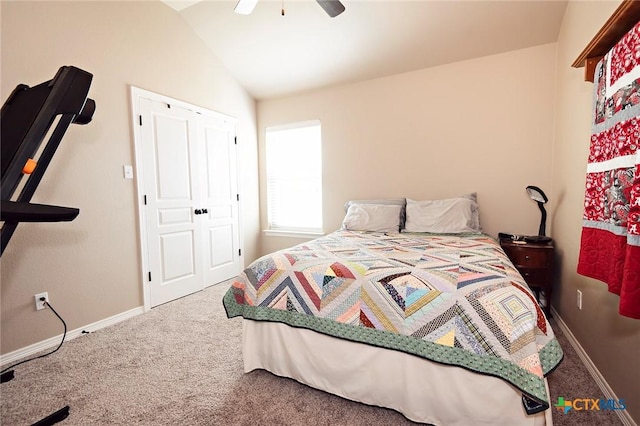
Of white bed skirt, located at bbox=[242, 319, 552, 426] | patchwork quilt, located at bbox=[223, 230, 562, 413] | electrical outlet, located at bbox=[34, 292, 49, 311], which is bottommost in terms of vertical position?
white bed skirt, located at bbox=[242, 319, 552, 426]

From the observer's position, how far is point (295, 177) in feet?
13.9

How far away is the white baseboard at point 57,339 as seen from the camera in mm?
2016

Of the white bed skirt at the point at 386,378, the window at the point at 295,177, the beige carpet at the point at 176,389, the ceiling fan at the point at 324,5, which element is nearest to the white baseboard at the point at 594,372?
the beige carpet at the point at 176,389

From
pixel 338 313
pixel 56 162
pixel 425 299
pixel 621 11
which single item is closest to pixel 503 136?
pixel 621 11

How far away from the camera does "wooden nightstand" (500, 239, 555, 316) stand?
8.03ft

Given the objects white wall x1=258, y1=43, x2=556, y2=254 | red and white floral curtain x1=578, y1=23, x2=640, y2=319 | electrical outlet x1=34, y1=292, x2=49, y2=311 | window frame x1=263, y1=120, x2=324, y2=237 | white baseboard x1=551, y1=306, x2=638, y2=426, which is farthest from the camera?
window frame x1=263, y1=120, x2=324, y2=237

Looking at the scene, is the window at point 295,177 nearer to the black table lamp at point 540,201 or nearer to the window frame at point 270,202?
the window frame at point 270,202

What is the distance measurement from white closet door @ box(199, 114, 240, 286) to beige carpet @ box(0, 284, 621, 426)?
4.56 ft

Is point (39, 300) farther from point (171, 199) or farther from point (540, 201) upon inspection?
point (540, 201)

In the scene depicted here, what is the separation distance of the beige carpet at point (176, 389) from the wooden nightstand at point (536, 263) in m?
0.39

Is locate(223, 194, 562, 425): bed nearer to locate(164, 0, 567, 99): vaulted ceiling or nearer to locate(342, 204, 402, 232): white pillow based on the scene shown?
locate(342, 204, 402, 232): white pillow

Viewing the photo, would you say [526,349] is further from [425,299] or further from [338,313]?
[338,313]

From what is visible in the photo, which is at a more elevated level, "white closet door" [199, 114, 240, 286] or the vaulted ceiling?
the vaulted ceiling

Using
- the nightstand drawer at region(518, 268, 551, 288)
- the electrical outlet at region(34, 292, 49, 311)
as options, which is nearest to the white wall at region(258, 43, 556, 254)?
the nightstand drawer at region(518, 268, 551, 288)
